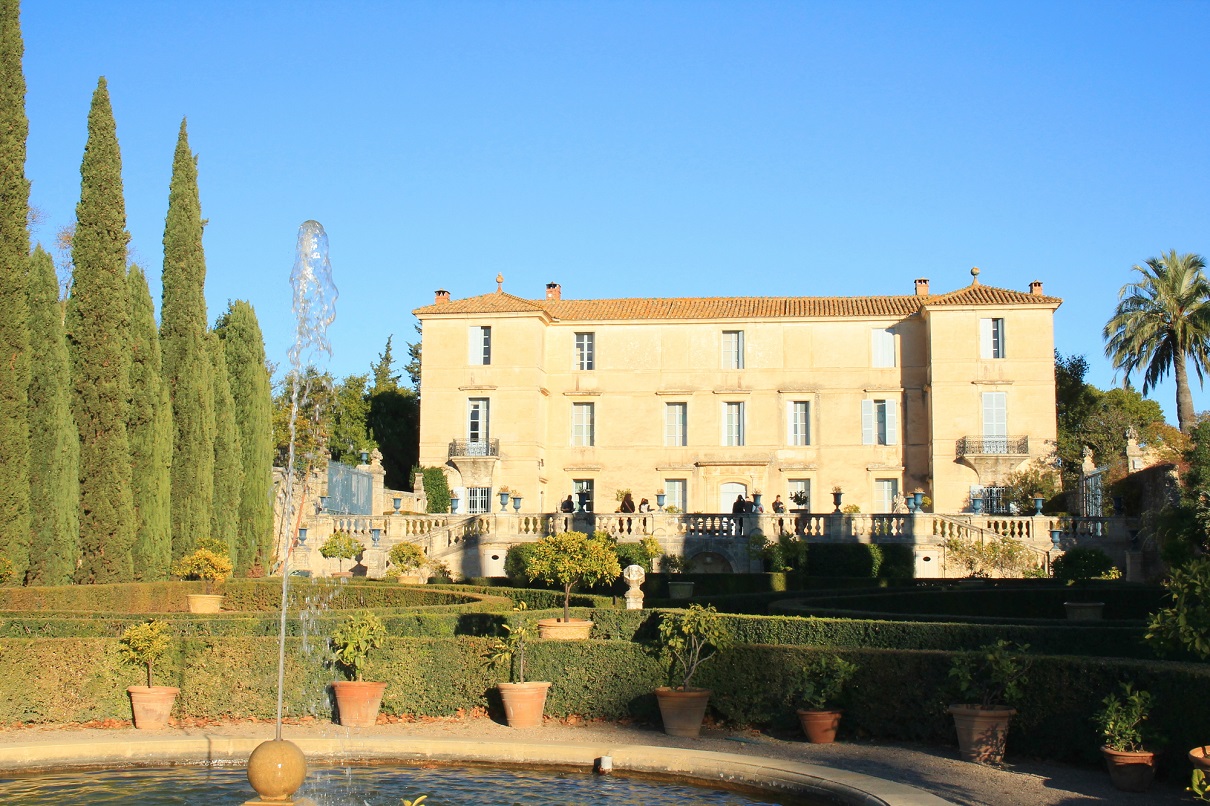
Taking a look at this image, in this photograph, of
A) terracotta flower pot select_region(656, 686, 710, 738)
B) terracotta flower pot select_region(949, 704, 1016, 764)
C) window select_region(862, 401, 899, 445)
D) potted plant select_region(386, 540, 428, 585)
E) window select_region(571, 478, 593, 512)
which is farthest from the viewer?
window select_region(571, 478, 593, 512)

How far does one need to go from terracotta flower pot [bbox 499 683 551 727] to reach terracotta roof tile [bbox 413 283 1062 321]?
32.3m

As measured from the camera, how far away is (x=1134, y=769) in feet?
31.3

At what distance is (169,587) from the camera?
21.6 meters

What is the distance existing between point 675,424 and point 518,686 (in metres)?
32.6

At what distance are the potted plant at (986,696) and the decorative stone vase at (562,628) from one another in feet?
14.8

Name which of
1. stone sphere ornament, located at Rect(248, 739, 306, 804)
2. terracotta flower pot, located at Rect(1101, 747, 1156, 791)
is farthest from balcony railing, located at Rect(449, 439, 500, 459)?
stone sphere ornament, located at Rect(248, 739, 306, 804)

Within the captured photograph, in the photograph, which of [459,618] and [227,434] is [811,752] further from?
[227,434]

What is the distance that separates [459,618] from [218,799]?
5361 mm

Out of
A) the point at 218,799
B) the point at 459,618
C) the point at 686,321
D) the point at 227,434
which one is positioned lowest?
the point at 218,799

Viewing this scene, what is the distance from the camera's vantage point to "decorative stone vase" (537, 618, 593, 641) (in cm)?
1409

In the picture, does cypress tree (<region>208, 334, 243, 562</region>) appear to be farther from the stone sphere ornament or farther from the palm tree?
the palm tree

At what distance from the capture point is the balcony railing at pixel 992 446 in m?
41.4

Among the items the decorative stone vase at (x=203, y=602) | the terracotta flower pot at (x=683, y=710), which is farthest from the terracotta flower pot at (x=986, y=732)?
the decorative stone vase at (x=203, y=602)

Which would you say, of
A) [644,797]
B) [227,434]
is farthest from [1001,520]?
[644,797]
